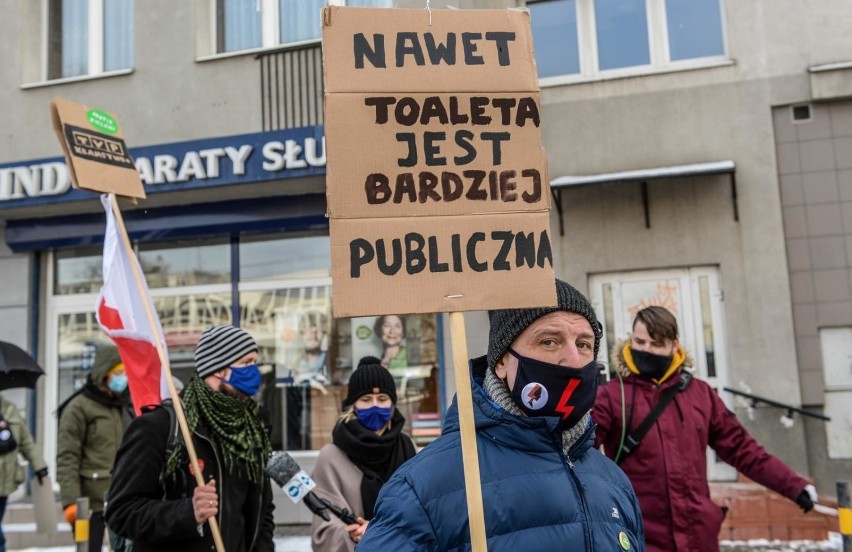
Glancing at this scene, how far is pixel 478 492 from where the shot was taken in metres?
1.84

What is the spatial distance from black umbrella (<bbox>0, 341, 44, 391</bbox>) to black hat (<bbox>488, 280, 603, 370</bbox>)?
5.95m

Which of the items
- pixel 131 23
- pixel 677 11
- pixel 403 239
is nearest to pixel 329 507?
pixel 403 239

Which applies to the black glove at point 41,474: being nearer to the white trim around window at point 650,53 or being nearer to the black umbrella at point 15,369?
the black umbrella at point 15,369

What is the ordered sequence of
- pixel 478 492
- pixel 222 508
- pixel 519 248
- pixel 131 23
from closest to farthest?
pixel 478 492
pixel 519 248
pixel 222 508
pixel 131 23

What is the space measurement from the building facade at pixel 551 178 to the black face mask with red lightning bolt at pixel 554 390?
609 cm

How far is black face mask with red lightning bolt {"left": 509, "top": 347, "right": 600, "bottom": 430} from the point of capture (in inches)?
79.9

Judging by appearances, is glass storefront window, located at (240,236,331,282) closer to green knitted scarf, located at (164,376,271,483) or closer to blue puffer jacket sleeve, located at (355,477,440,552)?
green knitted scarf, located at (164,376,271,483)

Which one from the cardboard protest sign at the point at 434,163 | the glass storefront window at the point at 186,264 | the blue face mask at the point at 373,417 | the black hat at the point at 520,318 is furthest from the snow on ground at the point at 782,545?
the glass storefront window at the point at 186,264

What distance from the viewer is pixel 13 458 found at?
6379 millimetres

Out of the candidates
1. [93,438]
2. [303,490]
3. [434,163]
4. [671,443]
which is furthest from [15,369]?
[434,163]

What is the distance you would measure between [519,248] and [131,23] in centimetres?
956

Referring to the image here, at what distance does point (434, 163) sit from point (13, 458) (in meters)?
5.61

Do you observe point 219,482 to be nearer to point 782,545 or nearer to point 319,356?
point 782,545

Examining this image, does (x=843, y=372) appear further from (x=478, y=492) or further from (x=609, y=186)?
(x=478, y=492)
